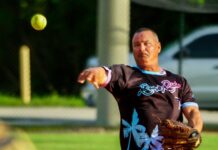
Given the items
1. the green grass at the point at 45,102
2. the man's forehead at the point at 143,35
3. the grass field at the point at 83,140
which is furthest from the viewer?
the green grass at the point at 45,102

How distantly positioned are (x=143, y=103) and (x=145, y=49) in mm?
361

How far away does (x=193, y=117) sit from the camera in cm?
568

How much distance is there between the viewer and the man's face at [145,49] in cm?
556

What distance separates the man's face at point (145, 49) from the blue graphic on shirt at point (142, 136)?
1.11ft

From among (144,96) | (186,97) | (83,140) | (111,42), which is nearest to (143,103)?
(144,96)

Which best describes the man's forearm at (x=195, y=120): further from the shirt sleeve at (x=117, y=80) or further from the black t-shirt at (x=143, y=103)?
the shirt sleeve at (x=117, y=80)

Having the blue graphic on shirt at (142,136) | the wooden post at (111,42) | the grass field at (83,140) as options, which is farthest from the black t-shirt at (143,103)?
the wooden post at (111,42)

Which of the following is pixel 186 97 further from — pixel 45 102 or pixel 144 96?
pixel 45 102

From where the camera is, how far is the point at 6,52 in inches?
1066

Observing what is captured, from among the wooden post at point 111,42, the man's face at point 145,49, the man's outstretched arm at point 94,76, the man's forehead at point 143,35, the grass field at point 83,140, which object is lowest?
the grass field at point 83,140

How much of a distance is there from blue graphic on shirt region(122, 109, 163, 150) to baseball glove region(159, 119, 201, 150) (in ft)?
0.20

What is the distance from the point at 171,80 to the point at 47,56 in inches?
845

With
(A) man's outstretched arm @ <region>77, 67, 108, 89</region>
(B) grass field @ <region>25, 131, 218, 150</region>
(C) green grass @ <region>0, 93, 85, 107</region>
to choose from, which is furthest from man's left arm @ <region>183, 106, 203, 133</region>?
(C) green grass @ <region>0, 93, 85, 107</region>

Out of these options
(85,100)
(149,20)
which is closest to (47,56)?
(149,20)
